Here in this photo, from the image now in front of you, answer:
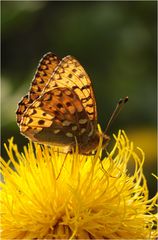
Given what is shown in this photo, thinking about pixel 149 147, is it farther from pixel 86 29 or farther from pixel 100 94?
pixel 86 29

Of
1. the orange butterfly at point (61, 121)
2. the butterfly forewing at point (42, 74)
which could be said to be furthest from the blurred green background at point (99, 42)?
the orange butterfly at point (61, 121)

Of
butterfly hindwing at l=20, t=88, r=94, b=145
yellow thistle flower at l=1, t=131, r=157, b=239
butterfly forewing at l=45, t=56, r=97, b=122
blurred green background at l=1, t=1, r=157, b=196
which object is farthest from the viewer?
blurred green background at l=1, t=1, r=157, b=196

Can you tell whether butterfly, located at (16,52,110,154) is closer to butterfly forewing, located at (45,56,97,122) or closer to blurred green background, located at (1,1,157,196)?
butterfly forewing, located at (45,56,97,122)

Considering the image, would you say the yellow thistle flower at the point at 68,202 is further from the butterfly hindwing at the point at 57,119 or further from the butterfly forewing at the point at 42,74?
the butterfly forewing at the point at 42,74

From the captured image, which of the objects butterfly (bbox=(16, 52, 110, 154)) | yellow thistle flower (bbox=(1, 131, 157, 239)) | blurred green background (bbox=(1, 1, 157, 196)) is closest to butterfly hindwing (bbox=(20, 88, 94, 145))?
butterfly (bbox=(16, 52, 110, 154))

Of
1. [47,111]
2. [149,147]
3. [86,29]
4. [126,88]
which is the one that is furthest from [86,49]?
[47,111]

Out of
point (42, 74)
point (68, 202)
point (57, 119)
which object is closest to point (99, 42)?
point (42, 74)

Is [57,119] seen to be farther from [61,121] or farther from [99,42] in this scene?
[99,42]
